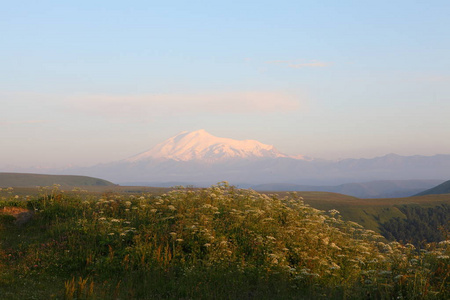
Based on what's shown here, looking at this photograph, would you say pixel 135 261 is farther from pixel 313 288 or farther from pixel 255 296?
pixel 313 288

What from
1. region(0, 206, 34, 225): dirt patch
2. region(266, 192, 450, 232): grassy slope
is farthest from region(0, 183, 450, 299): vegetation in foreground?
region(266, 192, 450, 232): grassy slope

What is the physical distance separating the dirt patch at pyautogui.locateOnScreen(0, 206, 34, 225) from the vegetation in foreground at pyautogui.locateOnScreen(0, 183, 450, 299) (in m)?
0.27

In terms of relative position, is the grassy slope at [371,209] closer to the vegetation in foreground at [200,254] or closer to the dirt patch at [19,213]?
the vegetation in foreground at [200,254]

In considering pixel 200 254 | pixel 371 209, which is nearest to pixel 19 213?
pixel 200 254

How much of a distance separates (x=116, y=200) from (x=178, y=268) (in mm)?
6890

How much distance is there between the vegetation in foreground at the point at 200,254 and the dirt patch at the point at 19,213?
0.88 feet

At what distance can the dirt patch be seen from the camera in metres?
15.6

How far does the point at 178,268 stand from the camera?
11.3 m

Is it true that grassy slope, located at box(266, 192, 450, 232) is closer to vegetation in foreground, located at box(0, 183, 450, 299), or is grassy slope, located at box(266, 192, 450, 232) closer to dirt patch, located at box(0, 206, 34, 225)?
vegetation in foreground, located at box(0, 183, 450, 299)

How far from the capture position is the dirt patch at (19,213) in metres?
15.6

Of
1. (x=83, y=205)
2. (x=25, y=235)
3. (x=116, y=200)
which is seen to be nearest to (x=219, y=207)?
(x=116, y=200)

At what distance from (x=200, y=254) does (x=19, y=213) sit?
9.27m

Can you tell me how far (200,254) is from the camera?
12.1 meters

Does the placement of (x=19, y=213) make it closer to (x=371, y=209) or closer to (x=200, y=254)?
(x=200, y=254)
